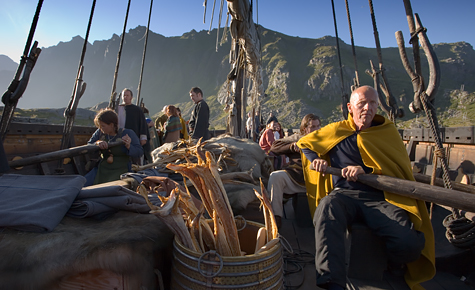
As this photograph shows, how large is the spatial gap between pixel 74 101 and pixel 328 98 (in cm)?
6868

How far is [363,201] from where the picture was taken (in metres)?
1.88

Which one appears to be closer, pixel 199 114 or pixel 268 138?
pixel 199 114

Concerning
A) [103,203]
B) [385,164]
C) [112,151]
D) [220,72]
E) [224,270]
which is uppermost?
[220,72]

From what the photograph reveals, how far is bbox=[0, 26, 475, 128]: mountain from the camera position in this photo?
64500 mm

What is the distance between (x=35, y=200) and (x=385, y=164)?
2.15 meters

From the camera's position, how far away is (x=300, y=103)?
64.0 meters

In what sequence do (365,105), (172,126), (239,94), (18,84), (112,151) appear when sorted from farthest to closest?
→ (239,94) < (172,126) < (112,151) < (18,84) < (365,105)

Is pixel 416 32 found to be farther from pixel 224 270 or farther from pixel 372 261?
pixel 224 270

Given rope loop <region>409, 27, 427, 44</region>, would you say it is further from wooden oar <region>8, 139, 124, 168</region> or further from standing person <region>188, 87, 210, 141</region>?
standing person <region>188, 87, 210, 141</region>

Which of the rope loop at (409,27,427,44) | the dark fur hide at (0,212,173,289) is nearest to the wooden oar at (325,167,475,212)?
the rope loop at (409,27,427,44)

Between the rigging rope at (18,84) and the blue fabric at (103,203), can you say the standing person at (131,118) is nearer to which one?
the rigging rope at (18,84)

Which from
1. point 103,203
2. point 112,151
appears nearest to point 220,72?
point 112,151

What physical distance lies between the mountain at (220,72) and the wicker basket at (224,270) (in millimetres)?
40803

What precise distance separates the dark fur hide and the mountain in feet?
133
